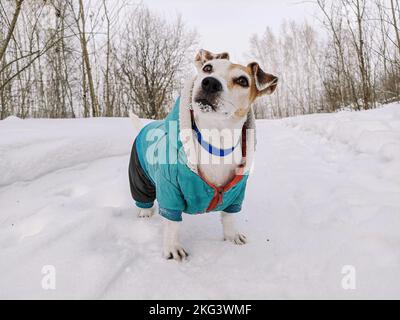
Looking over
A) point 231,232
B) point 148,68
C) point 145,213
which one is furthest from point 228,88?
point 148,68

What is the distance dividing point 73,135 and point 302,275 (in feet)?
8.62

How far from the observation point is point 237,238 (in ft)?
5.65

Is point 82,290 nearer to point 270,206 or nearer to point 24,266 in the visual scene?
point 24,266

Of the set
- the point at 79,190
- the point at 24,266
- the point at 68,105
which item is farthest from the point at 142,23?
the point at 24,266

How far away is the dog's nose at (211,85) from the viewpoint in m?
1.45

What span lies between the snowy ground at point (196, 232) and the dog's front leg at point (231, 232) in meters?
0.06

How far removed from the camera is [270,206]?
217cm

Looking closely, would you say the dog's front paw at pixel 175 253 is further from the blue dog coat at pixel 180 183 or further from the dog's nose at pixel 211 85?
the dog's nose at pixel 211 85

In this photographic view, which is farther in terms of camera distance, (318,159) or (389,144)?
(318,159)

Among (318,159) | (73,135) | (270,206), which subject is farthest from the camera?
(318,159)

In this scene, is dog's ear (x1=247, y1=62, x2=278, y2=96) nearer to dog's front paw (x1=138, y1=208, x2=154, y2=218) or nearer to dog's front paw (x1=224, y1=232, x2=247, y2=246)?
dog's front paw (x1=224, y1=232, x2=247, y2=246)

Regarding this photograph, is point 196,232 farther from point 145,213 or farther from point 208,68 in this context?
point 208,68

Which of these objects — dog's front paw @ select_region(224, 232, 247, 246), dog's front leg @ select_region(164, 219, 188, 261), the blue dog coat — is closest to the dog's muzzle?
the blue dog coat

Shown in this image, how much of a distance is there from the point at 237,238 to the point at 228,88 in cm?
90
